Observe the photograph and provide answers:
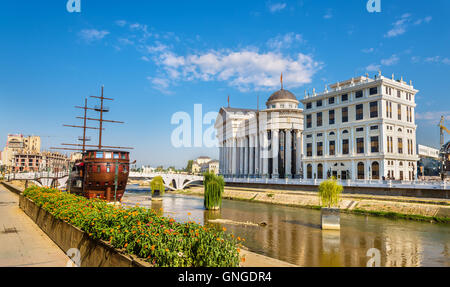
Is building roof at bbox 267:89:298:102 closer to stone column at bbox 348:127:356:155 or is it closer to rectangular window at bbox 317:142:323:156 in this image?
rectangular window at bbox 317:142:323:156

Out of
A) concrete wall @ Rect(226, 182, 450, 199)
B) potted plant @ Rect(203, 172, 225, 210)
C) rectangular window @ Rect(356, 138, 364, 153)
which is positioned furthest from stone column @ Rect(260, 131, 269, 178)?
potted plant @ Rect(203, 172, 225, 210)

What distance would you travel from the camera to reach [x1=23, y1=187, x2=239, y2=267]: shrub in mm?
8094

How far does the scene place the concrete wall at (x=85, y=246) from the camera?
927 centimetres

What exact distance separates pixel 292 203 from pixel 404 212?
63.1 feet

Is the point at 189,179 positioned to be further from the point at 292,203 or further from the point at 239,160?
the point at 292,203

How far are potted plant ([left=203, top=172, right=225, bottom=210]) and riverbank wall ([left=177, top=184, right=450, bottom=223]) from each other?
582 inches

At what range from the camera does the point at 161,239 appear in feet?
29.7

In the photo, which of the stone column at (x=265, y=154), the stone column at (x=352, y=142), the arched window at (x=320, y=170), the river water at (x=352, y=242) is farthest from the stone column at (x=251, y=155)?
the river water at (x=352, y=242)

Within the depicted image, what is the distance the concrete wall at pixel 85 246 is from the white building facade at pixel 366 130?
50.2 m

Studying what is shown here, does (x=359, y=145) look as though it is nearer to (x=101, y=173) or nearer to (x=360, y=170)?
(x=360, y=170)

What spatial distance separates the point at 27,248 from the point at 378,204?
40.3 metres
